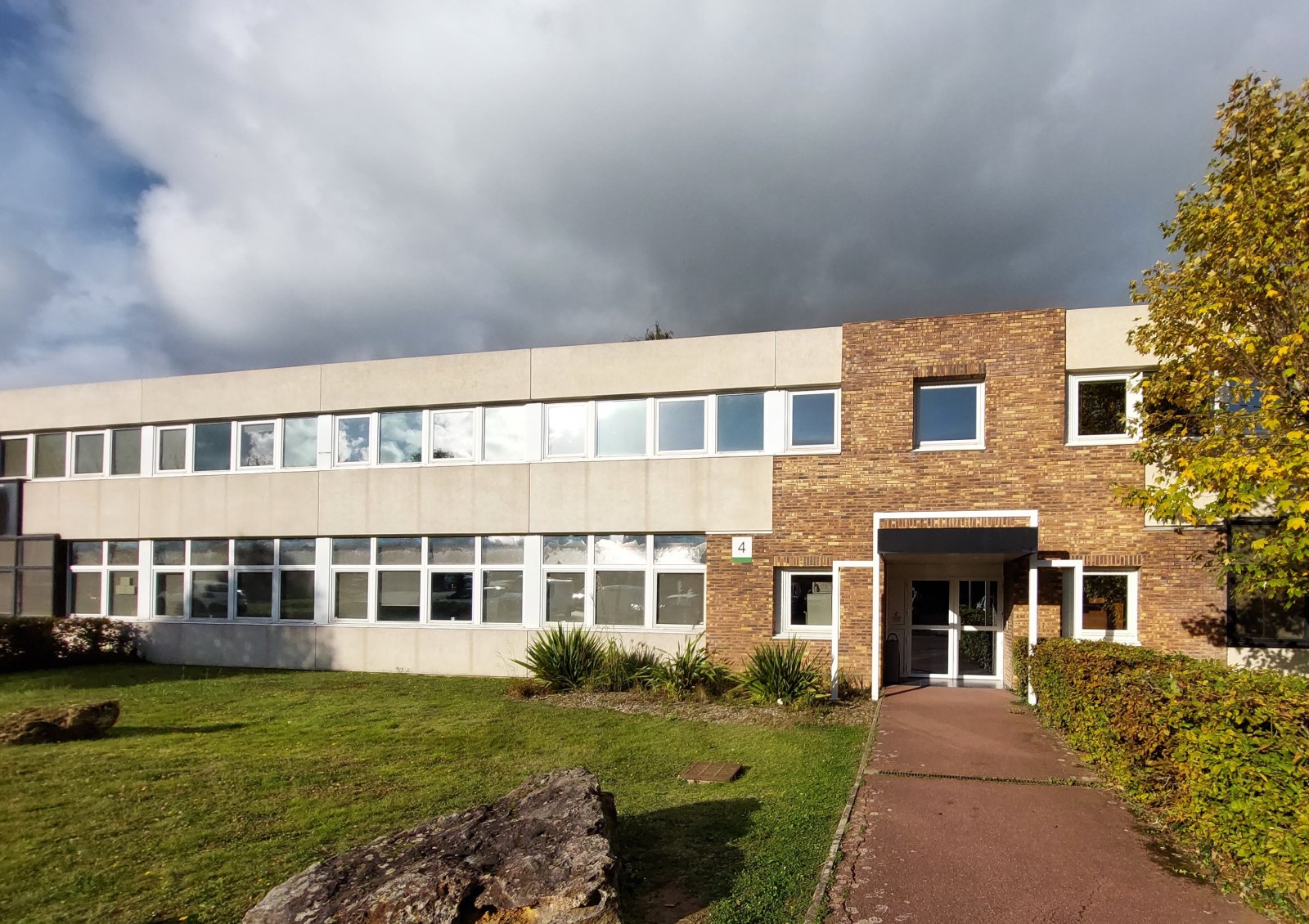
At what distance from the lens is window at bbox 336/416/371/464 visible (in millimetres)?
16688

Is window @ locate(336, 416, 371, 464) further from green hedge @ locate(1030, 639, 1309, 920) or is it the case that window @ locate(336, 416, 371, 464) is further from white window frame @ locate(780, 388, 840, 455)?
green hedge @ locate(1030, 639, 1309, 920)

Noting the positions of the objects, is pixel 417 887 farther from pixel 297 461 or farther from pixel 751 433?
pixel 297 461

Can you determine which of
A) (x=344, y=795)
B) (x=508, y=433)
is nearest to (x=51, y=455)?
(x=508, y=433)

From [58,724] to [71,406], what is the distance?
38.9 ft

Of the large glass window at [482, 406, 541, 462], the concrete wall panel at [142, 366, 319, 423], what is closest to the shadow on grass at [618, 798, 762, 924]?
the large glass window at [482, 406, 541, 462]

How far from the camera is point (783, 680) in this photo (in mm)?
12125

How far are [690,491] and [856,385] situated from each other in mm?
3409

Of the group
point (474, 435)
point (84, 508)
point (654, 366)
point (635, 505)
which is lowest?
point (84, 508)

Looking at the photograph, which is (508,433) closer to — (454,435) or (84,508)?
(454,435)

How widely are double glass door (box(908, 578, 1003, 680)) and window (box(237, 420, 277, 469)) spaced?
13.3 meters

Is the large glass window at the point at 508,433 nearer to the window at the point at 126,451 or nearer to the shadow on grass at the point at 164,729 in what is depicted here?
the shadow on grass at the point at 164,729

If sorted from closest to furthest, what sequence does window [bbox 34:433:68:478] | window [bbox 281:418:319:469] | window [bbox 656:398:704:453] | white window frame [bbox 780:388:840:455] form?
1. white window frame [bbox 780:388:840:455]
2. window [bbox 656:398:704:453]
3. window [bbox 281:418:319:469]
4. window [bbox 34:433:68:478]

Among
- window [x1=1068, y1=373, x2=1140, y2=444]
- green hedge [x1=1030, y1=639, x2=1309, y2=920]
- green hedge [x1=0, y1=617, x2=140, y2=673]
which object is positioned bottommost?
green hedge [x1=0, y1=617, x2=140, y2=673]

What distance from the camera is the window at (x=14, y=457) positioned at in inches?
763
